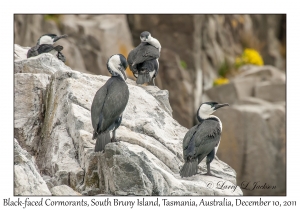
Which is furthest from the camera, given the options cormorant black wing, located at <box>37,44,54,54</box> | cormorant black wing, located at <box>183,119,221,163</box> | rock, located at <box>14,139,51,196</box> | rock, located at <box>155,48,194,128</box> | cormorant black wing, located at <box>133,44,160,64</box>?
rock, located at <box>155,48,194,128</box>

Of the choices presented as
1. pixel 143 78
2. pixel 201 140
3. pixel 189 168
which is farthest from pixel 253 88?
pixel 189 168

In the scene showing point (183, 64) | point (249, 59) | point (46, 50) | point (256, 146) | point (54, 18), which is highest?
point (54, 18)

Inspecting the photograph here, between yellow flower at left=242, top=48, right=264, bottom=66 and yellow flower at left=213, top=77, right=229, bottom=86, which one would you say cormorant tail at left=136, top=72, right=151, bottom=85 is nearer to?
yellow flower at left=213, top=77, right=229, bottom=86

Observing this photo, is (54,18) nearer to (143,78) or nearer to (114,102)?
(143,78)

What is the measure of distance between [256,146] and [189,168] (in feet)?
38.8

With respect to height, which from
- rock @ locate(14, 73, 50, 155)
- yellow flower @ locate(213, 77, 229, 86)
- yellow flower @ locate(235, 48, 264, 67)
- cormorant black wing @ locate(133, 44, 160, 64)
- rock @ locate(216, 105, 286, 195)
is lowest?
rock @ locate(216, 105, 286, 195)

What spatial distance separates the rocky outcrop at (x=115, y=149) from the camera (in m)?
8.73

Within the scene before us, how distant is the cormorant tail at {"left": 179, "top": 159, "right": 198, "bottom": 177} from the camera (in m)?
9.13

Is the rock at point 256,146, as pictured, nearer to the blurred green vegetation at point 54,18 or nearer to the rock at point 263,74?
the rock at point 263,74

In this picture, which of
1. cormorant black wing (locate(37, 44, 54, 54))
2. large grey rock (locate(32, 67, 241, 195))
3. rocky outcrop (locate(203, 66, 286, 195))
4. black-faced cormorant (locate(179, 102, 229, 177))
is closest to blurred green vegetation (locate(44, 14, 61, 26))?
rocky outcrop (locate(203, 66, 286, 195))

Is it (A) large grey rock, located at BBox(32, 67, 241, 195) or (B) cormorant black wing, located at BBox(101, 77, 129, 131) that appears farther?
(B) cormorant black wing, located at BBox(101, 77, 129, 131)

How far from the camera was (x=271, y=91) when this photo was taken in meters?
23.2

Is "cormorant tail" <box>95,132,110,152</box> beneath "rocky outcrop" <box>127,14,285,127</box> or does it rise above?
beneath

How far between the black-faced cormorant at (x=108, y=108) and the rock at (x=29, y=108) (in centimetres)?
179
